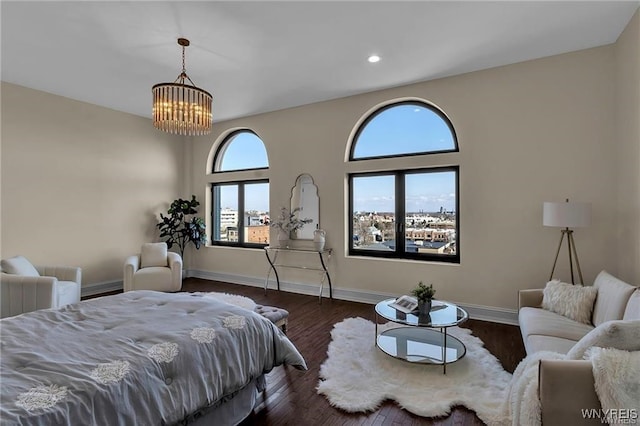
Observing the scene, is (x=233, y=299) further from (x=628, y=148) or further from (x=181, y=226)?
(x=628, y=148)

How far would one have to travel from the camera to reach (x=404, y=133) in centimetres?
456

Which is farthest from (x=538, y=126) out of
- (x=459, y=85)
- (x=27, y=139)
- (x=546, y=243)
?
(x=27, y=139)

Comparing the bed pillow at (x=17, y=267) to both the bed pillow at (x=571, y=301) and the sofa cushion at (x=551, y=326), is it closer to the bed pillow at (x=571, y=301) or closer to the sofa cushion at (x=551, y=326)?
the sofa cushion at (x=551, y=326)

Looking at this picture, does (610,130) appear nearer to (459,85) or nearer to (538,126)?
(538,126)

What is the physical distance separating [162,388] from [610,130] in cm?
462

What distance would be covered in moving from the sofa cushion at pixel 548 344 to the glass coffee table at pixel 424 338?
50 centimetres

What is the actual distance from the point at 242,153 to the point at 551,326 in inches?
215

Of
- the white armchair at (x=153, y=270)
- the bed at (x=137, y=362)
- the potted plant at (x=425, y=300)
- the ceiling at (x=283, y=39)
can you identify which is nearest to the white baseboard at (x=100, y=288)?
the white armchair at (x=153, y=270)

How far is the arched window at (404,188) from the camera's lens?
427 centimetres

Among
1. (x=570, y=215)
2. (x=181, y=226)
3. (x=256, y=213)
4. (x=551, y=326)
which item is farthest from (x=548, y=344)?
(x=181, y=226)

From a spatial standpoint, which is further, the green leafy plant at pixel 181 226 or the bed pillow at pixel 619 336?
→ the green leafy plant at pixel 181 226

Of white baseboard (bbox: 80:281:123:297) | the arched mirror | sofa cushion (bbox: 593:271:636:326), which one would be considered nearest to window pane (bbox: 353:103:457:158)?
the arched mirror

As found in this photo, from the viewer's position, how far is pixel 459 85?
4023mm

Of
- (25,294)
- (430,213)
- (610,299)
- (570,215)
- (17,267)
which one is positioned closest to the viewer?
(610,299)
